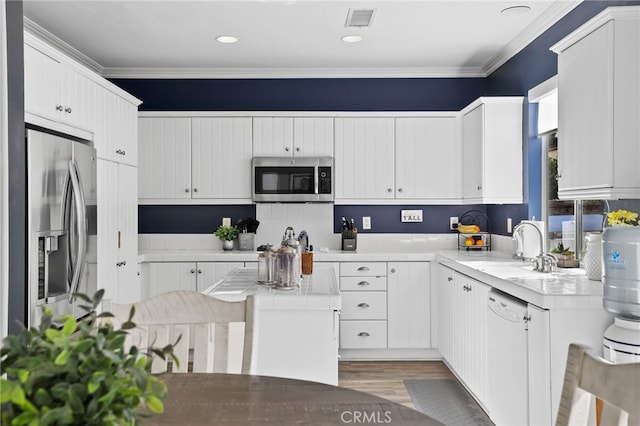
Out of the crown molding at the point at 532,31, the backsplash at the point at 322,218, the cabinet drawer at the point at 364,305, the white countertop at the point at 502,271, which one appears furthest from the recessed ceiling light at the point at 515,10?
the cabinet drawer at the point at 364,305

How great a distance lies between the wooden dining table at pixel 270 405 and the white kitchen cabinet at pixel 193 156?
142 inches

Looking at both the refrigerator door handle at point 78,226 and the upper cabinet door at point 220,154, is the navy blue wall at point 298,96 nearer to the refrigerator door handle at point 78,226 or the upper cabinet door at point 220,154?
the upper cabinet door at point 220,154

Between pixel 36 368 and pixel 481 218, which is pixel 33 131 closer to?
pixel 36 368

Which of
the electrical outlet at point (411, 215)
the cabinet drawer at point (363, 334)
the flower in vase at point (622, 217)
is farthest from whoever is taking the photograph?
the electrical outlet at point (411, 215)

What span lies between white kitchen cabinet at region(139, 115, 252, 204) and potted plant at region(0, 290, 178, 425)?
426 cm

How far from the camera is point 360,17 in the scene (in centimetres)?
375

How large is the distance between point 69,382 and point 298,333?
177 centimetres

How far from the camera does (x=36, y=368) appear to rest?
0.60 m

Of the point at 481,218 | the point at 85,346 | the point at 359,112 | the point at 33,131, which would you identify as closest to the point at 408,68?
the point at 359,112

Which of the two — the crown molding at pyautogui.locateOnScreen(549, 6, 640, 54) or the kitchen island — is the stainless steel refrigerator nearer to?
the kitchen island

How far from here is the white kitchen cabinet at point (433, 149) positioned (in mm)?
4848

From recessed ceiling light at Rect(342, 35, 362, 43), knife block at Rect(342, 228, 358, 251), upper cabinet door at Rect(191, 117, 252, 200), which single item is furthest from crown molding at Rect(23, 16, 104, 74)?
knife block at Rect(342, 228, 358, 251)

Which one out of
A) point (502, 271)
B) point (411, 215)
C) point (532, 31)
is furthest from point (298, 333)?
point (411, 215)

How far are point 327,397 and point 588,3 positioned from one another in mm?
3031
